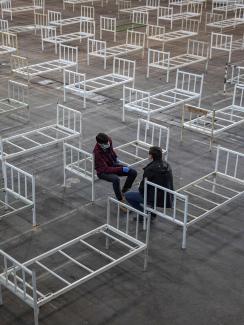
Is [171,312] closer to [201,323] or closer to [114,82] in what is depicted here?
[201,323]

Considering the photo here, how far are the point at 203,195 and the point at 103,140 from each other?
7.74 feet

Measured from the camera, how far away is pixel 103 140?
1087 centimetres

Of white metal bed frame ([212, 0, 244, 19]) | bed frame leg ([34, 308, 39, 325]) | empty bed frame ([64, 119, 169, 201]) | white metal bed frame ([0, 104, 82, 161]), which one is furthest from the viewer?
white metal bed frame ([212, 0, 244, 19])

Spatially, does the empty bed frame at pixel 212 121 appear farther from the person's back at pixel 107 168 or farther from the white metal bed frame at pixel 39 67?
the white metal bed frame at pixel 39 67

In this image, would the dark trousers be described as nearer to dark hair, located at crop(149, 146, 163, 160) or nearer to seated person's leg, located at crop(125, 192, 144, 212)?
seated person's leg, located at crop(125, 192, 144, 212)

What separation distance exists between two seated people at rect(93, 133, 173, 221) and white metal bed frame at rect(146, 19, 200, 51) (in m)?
11.7

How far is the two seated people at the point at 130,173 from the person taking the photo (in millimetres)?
9945

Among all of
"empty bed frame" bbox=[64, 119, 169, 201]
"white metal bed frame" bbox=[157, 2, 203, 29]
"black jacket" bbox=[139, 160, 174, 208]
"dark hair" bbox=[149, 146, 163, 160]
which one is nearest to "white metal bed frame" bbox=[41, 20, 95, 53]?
"white metal bed frame" bbox=[157, 2, 203, 29]

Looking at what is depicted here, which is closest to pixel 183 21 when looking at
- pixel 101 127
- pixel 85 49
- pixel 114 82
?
pixel 85 49

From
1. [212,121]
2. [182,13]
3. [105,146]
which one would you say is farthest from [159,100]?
[182,13]

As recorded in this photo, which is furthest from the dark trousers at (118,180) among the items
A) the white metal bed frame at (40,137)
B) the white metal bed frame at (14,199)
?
the white metal bed frame at (40,137)

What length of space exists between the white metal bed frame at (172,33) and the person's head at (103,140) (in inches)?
460

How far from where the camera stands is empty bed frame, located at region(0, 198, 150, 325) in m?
7.84

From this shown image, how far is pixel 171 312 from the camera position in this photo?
8234mm
